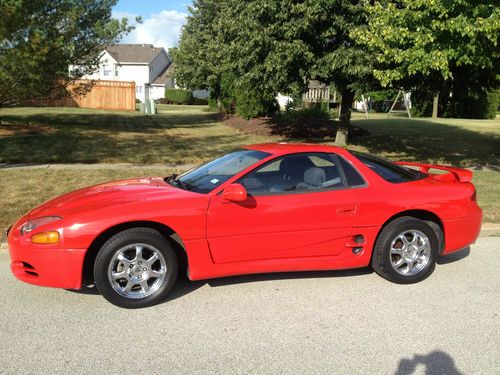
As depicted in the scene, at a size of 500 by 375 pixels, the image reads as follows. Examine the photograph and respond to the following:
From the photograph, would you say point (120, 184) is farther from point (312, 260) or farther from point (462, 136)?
point (462, 136)

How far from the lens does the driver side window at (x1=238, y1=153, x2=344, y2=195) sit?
466 cm

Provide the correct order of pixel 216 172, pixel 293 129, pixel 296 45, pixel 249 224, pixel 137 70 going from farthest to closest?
pixel 137 70, pixel 293 129, pixel 296 45, pixel 216 172, pixel 249 224

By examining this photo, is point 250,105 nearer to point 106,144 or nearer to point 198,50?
point 198,50

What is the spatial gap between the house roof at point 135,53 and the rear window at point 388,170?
216 feet

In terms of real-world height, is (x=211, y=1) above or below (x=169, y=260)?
above

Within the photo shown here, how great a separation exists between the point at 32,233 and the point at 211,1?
2828 cm

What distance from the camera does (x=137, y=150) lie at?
45.0 ft

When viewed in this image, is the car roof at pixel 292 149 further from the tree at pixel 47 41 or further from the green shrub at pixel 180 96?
the green shrub at pixel 180 96

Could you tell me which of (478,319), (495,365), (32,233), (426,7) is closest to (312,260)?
(478,319)

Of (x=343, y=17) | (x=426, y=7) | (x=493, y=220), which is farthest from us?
(x=343, y=17)

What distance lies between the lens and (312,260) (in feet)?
15.3

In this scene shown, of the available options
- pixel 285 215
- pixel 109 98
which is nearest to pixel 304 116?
pixel 285 215

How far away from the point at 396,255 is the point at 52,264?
321cm

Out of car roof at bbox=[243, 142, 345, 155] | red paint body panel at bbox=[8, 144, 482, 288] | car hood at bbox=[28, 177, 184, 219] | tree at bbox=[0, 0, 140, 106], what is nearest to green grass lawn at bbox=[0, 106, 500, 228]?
tree at bbox=[0, 0, 140, 106]
